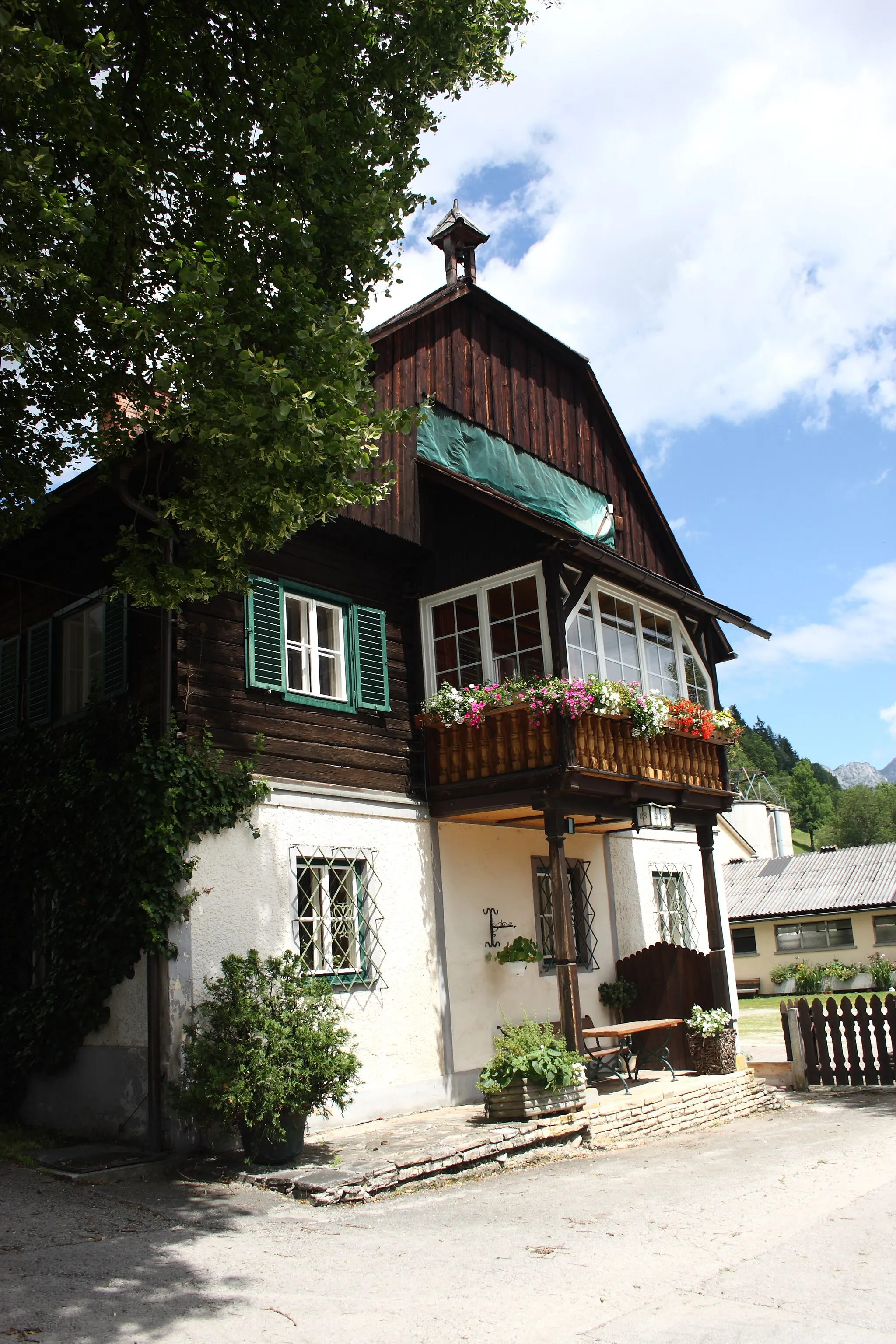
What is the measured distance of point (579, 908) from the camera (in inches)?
627

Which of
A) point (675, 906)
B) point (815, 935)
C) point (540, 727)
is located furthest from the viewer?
point (815, 935)

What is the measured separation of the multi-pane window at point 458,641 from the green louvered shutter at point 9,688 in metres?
5.16

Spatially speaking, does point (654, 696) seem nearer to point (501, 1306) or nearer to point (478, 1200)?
point (478, 1200)

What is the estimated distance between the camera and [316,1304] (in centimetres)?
589

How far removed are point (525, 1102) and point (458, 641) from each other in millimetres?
5663

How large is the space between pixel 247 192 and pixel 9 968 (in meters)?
8.40

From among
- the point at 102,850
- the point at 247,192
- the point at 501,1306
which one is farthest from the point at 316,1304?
the point at 247,192

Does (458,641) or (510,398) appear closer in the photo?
(458,641)

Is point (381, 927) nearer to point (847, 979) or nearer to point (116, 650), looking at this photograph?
point (116, 650)

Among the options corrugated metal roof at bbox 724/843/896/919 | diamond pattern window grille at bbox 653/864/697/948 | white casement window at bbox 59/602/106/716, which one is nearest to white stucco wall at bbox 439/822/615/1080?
diamond pattern window grille at bbox 653/864/697/948

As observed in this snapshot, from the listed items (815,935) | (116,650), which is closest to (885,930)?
(815,935)

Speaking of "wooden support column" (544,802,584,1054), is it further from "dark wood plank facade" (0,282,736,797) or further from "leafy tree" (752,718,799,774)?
"leafy tree" (752,718,799,774)

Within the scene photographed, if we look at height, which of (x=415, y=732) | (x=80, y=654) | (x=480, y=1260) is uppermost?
(x=80, y=654)

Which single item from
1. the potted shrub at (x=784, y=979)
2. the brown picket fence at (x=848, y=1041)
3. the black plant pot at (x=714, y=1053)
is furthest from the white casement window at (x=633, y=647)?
the potted shrub at (x=784, y=979)
